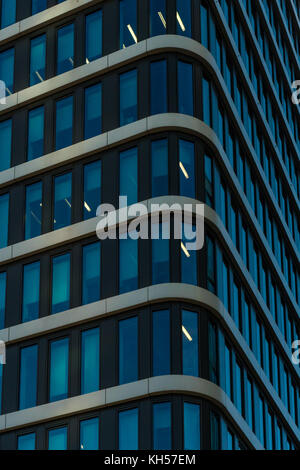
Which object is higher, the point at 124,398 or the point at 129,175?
the point at 129,175

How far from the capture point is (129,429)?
43.6m

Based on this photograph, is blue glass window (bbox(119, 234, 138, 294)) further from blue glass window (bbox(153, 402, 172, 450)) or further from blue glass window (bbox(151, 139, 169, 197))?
blue glass window (bbox(153, 402, 172, 450))

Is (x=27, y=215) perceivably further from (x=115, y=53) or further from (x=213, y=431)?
(x=213, y=431)

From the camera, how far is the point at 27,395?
154 feet

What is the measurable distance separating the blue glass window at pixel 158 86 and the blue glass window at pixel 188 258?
5.07 metres

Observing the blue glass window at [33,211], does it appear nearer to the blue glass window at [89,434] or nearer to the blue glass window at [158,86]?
the blue glass window at [158,86]

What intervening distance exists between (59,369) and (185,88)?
38.7 ft

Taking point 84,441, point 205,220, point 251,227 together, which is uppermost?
point 251,227

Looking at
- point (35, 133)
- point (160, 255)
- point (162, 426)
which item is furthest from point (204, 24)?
point (162, 426)

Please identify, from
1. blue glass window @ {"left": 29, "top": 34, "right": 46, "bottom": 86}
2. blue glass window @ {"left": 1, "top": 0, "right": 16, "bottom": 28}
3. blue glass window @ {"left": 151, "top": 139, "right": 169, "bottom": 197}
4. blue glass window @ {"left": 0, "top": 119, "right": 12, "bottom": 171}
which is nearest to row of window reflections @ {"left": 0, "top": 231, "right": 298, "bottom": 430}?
blue glass window @ {"left": 151, "top": 139, "right": 169, "bottom": 197}

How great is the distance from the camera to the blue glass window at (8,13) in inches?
2162

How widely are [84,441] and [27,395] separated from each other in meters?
3.38

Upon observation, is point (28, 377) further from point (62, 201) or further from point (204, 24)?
point (204, 24)

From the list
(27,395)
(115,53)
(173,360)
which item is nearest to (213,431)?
(173,360)
